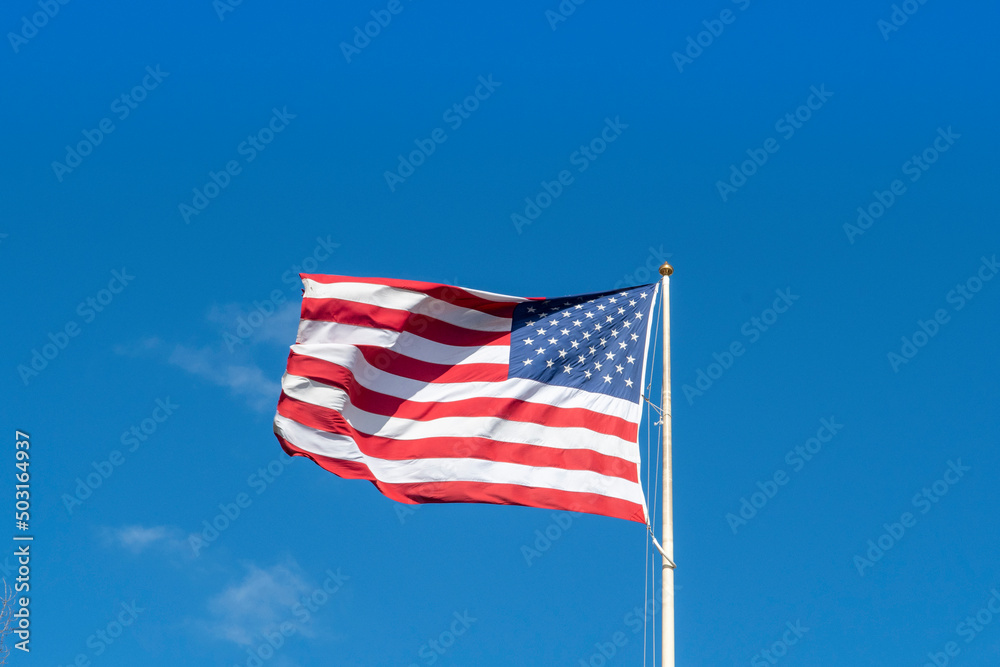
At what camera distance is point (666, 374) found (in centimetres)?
1916

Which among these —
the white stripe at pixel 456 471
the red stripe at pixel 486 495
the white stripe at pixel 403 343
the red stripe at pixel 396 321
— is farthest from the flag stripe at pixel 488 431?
the red stripe at pixel 396 321

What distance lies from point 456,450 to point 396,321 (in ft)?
9.04

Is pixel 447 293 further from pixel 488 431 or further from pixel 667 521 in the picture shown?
pixel 667 521

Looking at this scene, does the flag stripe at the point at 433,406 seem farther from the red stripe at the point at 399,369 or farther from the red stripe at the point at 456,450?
the red stripe at the point at 456,450

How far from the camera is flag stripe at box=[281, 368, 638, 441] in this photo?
2012 cm

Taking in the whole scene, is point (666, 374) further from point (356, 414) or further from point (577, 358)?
point (356, 414)

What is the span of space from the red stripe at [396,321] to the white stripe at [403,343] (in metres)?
0.08

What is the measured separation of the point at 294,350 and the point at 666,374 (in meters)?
6.60

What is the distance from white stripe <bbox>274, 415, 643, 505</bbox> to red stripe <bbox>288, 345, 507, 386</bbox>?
1.00 m

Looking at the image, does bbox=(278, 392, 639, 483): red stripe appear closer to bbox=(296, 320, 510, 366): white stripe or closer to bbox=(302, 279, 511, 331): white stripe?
bbox=(296, 320, 510, 366): white stripe

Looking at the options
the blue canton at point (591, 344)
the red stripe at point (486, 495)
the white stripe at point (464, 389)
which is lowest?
the red stripe at point (486, 495)

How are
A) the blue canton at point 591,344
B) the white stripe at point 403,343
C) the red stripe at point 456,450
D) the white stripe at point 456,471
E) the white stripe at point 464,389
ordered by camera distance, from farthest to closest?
the white stripe at point 403,343 → the blue canton at point 591,344 → the white stripe at point 464,389 → the red stripe at point 456,450 → the white stripe at point 456,471

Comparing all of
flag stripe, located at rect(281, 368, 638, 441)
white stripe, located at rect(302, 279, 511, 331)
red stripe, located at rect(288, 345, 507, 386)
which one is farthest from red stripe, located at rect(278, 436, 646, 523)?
white stripe, located at rect(302, 279, 511, 331)

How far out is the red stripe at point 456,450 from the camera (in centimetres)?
1975
